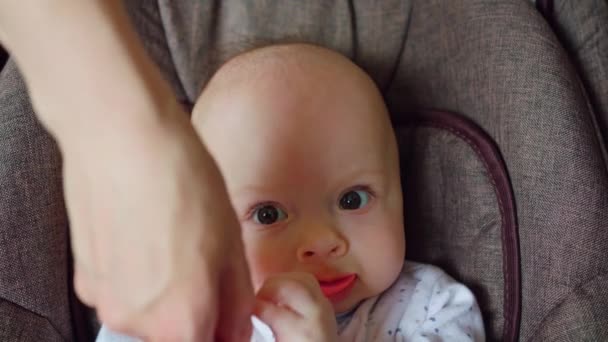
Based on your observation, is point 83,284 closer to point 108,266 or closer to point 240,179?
point 108,266

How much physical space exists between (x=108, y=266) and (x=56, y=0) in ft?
0.51

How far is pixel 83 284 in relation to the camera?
18.9 inches

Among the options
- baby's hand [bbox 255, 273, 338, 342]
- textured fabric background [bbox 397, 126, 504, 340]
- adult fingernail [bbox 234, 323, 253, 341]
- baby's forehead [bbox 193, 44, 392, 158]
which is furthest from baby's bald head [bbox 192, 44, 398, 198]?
adult fingernail [bbox 234, 323, 253, 341]

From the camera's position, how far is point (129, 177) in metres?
0.44

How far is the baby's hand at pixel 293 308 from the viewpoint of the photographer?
2.39 ft

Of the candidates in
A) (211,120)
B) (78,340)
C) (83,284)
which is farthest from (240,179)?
(83,284)

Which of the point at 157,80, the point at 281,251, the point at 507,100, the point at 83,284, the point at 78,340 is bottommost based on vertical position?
the point at 78,340

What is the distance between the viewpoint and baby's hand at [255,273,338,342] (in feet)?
2.39

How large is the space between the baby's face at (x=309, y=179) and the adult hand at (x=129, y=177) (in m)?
0.45

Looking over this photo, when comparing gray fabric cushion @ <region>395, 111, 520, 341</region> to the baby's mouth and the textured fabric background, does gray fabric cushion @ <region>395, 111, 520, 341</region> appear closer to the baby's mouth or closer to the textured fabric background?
the textured fabric background

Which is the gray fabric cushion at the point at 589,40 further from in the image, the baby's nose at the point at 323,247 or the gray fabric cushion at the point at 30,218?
the gray fabric cushion at the point at 30,218

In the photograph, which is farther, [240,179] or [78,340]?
[78,340]

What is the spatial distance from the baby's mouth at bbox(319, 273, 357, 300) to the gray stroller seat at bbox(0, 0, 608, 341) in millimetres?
191

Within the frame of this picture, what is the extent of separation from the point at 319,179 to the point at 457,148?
0.24 meters
